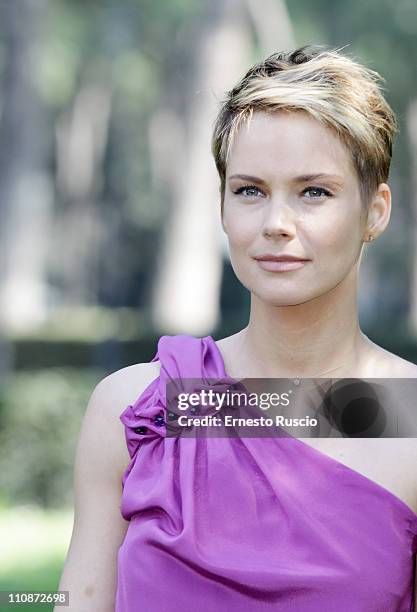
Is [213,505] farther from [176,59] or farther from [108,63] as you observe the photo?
[108,63]

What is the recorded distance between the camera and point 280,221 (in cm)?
255

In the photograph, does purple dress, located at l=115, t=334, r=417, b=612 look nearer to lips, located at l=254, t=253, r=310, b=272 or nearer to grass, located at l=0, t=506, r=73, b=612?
lips, located at l=254, t=253, r=310, b=272

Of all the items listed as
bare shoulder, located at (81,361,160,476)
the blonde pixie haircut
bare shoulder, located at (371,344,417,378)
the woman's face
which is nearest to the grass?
bare shoulder, located at (81,361,160,476)

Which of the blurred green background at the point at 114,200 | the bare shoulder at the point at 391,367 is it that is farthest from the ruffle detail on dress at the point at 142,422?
the blurred green background at the point at 114,200

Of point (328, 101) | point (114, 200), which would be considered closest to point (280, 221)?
point (328, 101)

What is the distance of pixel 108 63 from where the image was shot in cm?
3941

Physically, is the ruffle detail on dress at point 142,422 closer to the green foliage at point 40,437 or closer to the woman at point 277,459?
the woman at point 277,459

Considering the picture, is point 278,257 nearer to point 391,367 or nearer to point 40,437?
point 391,367

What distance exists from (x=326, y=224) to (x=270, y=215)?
0.12 m

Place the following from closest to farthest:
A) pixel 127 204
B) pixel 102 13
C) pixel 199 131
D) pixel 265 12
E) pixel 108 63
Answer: pixel 199 131 → pixel 265 12 → pixel 102 13 → pixel 108 63 → pixel 127 204

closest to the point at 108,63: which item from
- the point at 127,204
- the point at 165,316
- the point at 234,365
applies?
the point at 127,204

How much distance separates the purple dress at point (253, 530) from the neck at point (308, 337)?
0.20 metres

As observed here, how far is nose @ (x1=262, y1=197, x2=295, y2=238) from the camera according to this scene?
2.55m

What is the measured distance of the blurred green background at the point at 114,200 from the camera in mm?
11398
